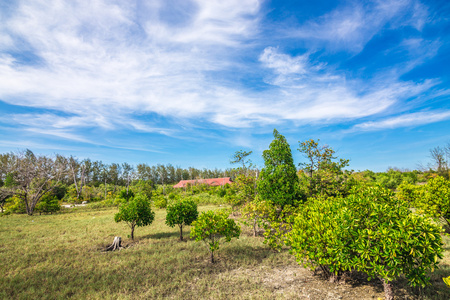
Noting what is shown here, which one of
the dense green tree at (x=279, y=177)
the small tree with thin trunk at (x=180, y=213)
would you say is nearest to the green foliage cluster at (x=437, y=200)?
the dense green tree at (x=279, y=177)

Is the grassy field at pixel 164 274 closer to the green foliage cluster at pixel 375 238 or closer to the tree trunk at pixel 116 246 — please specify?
the tree trunk at pixel 116 246

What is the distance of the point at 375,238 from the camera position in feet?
12.4

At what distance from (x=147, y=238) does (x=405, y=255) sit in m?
10.7

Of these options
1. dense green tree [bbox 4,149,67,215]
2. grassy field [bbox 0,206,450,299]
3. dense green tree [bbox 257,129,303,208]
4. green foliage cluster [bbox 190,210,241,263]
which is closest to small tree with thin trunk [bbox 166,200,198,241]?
grassy field [bbox 0,206,450,299]

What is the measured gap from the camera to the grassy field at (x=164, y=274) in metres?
5.12

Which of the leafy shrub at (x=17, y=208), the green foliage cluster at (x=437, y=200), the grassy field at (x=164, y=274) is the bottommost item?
the grassy field at (x=164, y=274)

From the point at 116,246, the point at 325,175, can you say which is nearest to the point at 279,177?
the point at 325,175

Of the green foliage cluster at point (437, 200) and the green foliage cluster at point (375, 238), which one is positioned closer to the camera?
the green foliage cluster at point (375, 238)

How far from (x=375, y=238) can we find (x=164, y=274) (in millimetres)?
5685

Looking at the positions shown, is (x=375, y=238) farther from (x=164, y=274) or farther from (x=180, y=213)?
(x=180, y=213)

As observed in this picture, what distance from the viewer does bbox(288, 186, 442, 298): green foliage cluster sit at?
3.51 meters

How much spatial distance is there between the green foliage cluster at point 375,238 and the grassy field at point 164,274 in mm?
1279

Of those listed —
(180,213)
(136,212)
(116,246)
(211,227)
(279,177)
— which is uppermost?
(279,177)

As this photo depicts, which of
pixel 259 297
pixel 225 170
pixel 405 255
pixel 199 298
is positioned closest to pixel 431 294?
pixel 405 255
